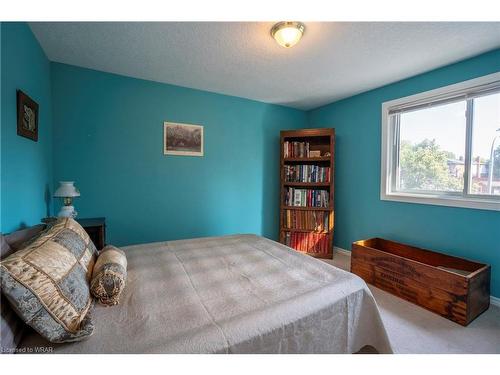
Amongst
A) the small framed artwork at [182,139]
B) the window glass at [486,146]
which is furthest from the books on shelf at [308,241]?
the small framed artwork at [182,139]

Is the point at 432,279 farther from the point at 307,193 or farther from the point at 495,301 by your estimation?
the point at 307,193

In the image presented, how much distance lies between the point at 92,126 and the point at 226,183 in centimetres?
172

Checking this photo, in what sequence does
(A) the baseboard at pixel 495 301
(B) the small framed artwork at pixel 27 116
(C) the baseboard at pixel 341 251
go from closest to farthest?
(B) the small framed artwork at pixel 27 116 → (A) the baseboard at pixel 495 301 → (C) the baseboard at pixel 341 251

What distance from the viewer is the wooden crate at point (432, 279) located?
1.70 m

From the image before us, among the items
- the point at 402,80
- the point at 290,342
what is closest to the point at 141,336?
the point at 290,342

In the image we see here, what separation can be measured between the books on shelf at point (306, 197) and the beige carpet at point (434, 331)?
149cm

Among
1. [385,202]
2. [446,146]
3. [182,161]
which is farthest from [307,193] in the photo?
[182,161]

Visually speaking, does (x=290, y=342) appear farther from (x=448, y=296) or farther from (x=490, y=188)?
(x=490, y=188)

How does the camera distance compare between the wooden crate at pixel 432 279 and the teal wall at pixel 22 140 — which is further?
the wooden crate at pixel 432 279

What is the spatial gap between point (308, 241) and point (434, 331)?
5.61 feet

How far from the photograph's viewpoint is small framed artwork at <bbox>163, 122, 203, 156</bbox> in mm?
2768

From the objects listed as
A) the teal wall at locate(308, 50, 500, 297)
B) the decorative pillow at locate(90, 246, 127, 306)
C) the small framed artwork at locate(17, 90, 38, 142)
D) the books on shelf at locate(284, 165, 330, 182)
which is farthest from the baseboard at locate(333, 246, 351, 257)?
the small framed artwork at locate(17, 90, 38, 142)

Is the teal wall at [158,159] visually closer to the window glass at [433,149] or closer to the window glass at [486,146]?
the window glass at [433,149]

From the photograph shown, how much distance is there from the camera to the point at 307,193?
3.27 metres
